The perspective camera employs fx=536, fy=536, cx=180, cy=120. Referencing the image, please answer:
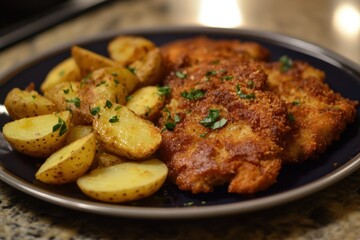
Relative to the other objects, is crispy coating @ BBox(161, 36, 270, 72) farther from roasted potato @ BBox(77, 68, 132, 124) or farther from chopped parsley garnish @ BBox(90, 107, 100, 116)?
chopped parsley garnish @ BBox(90, 107, 100, 116)

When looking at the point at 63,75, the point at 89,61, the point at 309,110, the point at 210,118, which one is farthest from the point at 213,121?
the point at 63,75

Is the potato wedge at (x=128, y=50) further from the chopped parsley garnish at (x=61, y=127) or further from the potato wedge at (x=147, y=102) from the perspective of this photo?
the chopped parsley garnish at (x=61, y=127)

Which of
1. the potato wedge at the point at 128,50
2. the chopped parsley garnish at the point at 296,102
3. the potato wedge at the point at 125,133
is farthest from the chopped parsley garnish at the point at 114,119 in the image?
the chopped parsley garnish at the point at 296,102

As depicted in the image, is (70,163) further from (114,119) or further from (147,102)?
(147,102)

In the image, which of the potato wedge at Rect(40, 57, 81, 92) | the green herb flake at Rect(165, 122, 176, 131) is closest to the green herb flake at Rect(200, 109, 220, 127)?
the green herb flake at Rect(165, 122, 176, 131)

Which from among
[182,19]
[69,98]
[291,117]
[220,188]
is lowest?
[220,188]

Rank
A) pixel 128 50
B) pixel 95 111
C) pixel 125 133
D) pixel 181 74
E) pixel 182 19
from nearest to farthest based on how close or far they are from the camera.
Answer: pixel 125 133 < pixel 95 111 < pixel 181 74 < pixel 128 50 < pixel 182 19

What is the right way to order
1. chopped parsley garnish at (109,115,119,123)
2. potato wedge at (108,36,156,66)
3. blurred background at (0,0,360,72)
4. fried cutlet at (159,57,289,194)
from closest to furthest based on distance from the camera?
fried cutlet at (159,57,289,194) < chopped parsley garnish at (109,115,119,123) < potato wedge at (108,36,156,66) < blurred background at (0,0,360,72)
